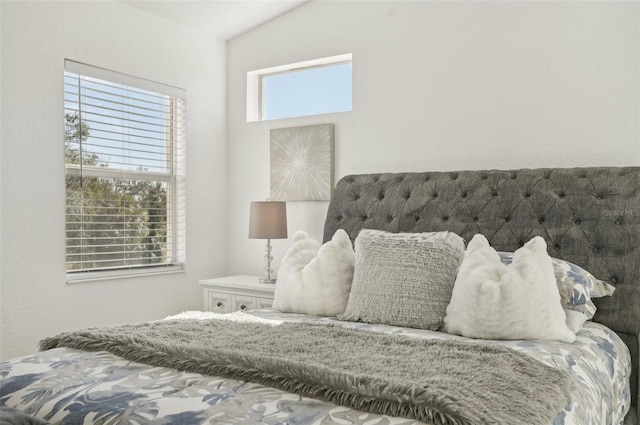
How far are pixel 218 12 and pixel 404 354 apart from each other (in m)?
2.77

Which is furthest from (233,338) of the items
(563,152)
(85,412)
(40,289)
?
(563,152)

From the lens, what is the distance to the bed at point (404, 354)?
1.20 metres

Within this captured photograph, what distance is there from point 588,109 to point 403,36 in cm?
112

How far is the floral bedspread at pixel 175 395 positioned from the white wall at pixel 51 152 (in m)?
1.29

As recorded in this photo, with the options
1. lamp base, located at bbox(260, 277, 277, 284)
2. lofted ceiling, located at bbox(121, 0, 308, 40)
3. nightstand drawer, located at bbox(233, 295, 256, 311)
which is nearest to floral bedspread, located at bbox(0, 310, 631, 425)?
nightstand drawer, located at bbox(233, 295, 256, 311)

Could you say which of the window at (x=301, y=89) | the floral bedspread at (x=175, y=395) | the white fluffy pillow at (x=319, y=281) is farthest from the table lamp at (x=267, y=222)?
the floral bedspread at (x=175, y=395)

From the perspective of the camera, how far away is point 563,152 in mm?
2713

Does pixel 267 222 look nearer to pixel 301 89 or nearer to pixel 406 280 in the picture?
pixel 301 89

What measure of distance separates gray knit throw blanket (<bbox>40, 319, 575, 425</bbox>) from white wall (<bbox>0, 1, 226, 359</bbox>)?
1154mm

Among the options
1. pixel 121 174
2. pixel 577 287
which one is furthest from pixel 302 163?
pixel 577 287

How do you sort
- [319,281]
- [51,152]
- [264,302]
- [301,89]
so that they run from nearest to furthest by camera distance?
[319,281], [51,152], [264,302], [301,89]

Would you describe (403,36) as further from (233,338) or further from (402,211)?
(233,338)

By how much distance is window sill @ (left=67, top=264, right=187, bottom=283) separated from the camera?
3.07 metres

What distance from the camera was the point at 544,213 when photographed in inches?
98.3
